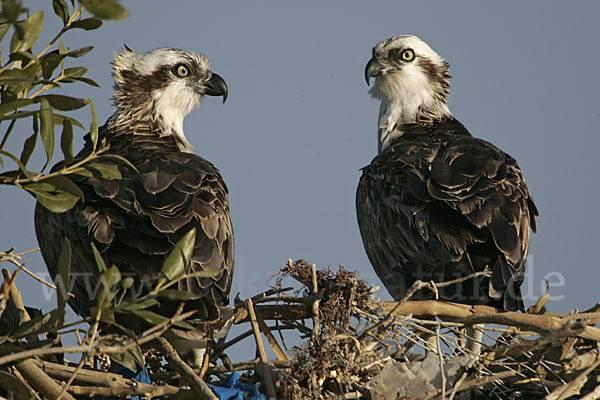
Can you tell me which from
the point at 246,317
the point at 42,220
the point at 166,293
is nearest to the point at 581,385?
the point at 246,317

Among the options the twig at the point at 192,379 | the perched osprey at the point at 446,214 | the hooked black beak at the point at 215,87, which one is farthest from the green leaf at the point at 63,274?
the hooked black beak at the point at 215,87

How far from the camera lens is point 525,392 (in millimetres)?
4859

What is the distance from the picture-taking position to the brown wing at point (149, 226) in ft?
16.5

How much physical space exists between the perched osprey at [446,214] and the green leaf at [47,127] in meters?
3.45

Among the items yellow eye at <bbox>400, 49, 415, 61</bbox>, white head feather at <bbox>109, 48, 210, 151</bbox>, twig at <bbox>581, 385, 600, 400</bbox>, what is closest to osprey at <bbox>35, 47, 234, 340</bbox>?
white head feather at <bbox>109, 48, 210, 151</bbox>

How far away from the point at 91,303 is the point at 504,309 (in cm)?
286

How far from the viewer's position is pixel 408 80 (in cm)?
832

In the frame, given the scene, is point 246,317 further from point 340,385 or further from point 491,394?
point 491,394

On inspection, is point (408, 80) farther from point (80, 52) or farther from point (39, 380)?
point (39, 380)

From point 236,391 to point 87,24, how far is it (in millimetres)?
2074

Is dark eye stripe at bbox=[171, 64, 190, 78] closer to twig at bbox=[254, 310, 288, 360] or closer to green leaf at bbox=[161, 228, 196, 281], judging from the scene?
twig at bbox=[254, 310, 288, 360]

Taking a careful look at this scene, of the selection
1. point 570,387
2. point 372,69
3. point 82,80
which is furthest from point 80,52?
point 372,69

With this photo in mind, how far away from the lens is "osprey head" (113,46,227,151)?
7.67m

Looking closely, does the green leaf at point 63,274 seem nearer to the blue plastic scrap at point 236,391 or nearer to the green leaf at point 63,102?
the green leaf at point 63,102
